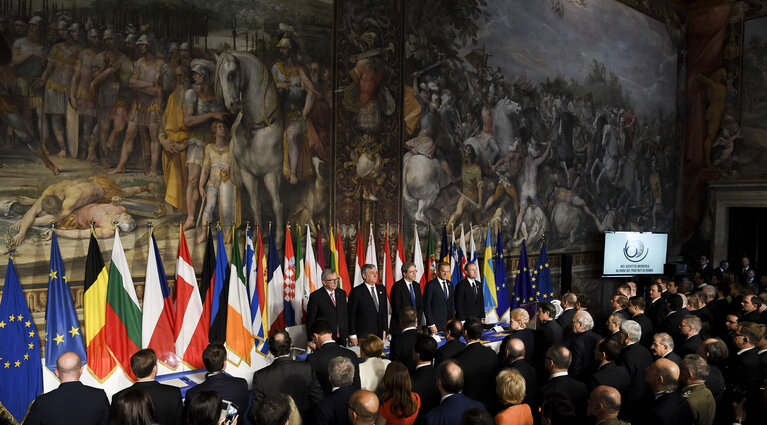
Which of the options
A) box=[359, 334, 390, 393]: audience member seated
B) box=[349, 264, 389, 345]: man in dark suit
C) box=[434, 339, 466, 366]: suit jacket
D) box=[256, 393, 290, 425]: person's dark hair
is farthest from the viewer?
box=[349, 264, 389, 345]: man in dark suit

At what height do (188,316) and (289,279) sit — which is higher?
(289,279)

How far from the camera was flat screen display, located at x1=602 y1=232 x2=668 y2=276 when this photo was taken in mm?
16219

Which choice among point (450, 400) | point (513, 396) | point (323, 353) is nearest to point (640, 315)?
point (513, 396)

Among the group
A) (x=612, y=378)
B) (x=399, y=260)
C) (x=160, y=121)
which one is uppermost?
(x=160, y=121)

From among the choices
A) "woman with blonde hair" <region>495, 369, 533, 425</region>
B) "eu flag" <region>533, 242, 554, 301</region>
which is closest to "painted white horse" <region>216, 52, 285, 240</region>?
"woman with blonde hair" <region>495, 369, 533, 425</region>

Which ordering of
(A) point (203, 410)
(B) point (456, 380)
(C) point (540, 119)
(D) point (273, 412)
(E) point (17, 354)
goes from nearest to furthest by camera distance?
(D) point (273, 412)
(A) point (203, 410)
(B) point (456, 380)
(E) point (17, 354)
(C) point (540, 119)

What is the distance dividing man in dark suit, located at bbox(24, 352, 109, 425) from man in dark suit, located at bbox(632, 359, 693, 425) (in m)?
4.60

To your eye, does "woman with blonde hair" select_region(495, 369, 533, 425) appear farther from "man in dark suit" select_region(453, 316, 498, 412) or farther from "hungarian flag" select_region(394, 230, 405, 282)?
"hungarian flag" select_region(394, 230, 405, 282)

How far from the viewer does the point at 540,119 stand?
14617mm

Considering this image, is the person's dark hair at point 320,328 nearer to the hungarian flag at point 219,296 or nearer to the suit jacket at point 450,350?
the suit jacket at point 450,350

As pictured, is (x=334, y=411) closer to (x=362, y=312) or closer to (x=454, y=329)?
(x=454, y=329)

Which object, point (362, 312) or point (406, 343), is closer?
point (406, 343)

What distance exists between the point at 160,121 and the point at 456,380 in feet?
19.6

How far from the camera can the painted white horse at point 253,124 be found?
9.03 meters
